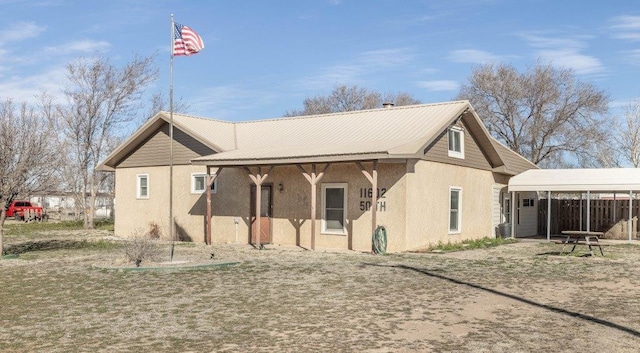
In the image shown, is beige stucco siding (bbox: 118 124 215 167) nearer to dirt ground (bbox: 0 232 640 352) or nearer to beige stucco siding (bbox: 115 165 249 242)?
beige stucco siding (bbox: 115 165 249 242)

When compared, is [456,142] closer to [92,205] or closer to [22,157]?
[22,157]

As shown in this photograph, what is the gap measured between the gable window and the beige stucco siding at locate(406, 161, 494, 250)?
1.65 feet

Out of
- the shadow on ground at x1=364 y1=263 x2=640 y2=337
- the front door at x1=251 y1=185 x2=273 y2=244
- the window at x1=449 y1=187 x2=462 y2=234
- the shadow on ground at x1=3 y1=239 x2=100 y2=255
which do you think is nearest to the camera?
the shadow on ground at x1=364 y1=263 x2=640 y2=337

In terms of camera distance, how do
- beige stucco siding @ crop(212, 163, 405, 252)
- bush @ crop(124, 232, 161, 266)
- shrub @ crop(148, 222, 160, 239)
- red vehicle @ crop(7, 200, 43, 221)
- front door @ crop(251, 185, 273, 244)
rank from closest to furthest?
bush @ crop(124, 232, 161, 266), beige stucco siding @ crop(212, 163, 405, 252), front door @ crop(251, 185, 273, 244), shrub @ crop(148, 222, 160, 239), red vehicle @ crop(7, 200, 43, 221)

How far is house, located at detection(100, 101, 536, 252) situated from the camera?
19.5m

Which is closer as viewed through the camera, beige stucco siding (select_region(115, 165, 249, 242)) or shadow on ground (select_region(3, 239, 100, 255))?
shadow on ground (select_region(3, 239, 100, 255))

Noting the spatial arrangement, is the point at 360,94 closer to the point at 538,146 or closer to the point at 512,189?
the point at 538,146

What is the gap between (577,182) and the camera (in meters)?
24.9

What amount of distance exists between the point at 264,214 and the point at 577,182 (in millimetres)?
12341

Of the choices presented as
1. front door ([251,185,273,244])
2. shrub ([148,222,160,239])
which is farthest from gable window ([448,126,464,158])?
shrub ([148,222,160,239])

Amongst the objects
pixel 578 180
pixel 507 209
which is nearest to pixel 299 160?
pixel 507 209

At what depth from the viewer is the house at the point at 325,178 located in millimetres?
19453

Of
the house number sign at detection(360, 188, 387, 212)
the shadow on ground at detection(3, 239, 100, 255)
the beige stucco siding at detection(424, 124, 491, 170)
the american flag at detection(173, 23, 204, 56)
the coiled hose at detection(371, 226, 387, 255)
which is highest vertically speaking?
the american flag at detection(173, 23, 204, 56)

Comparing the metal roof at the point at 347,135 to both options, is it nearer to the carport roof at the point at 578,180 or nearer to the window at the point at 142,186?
the window at the point at 142,186
